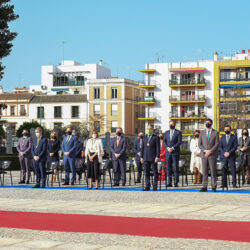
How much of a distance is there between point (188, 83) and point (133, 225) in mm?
76171

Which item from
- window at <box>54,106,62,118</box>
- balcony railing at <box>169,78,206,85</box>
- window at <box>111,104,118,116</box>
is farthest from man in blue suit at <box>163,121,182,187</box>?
window at <box>54,106,62,118</box>

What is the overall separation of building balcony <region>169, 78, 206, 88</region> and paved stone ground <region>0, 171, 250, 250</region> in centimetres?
6823

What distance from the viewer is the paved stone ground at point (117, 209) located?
8.21 metres

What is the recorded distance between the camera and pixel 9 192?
17.0m

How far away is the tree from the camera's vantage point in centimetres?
3391

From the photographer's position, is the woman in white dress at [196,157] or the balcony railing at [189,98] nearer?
the woman in white dress at [196,157]

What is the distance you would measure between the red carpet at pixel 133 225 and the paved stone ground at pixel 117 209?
17.5 inches

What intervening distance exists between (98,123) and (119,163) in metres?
70.8

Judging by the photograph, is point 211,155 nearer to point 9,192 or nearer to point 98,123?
point 9,192

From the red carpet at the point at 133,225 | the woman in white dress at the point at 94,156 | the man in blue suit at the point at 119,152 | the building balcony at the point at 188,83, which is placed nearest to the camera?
the red carpet at the point at 133,225

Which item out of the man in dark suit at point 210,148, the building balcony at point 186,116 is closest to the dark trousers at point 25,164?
the man in dark suit at point 210,148

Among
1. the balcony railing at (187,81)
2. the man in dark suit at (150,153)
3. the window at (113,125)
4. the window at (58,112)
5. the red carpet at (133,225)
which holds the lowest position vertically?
the red carpet at (133,225)

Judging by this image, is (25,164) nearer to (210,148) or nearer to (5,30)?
(210,148)

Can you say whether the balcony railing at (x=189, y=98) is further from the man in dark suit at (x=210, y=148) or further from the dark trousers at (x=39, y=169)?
the man in dark suit at (x=210, y=148)
